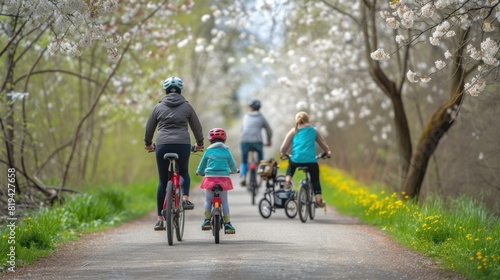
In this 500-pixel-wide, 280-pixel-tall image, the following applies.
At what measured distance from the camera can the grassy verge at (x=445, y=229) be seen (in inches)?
349

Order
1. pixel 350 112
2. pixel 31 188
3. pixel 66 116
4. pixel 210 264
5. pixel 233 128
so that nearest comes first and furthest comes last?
pixel 210 264 < pixel 31 188 < pixel 66 116 < pixel 350 112 < pixel 233 128

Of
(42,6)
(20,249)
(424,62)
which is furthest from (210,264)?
(424,62)

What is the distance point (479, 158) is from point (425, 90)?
4.95 meters

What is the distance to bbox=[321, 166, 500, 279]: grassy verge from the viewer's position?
8.87 meters

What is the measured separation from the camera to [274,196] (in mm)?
15430

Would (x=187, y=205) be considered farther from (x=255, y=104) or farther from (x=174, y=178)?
(x=255, y=104)

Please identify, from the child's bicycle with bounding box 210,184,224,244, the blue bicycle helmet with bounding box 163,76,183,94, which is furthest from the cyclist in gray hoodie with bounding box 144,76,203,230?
the child's bicycle with bounding box 210,184,224,244

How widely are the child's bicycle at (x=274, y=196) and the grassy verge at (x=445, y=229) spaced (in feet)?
3.87

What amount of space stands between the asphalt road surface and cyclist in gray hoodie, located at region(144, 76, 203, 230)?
81cm

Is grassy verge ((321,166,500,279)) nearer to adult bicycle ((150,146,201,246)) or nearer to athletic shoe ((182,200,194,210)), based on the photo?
athletic shoe ((182,200,194,210))

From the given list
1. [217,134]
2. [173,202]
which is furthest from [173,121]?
[173,202]

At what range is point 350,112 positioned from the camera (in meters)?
31.2

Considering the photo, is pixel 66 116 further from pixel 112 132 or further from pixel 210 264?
pixel 210 264

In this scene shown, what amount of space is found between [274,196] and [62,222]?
3.67 meters
